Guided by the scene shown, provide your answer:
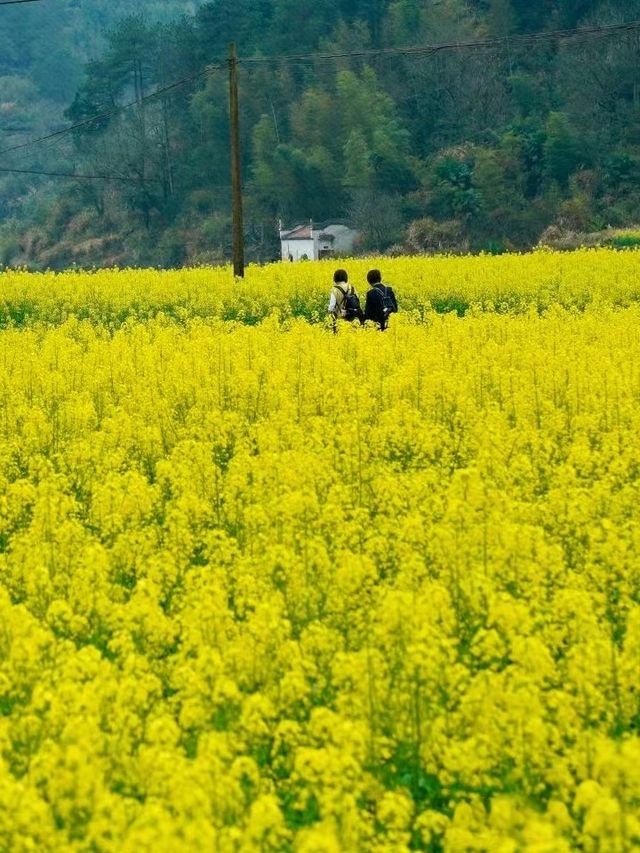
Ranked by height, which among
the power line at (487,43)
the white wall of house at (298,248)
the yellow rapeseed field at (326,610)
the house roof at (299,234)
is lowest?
the yellow rapeseed field at (326,610)

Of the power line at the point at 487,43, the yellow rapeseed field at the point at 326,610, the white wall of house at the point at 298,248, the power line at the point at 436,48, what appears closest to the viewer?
the yellow rapeseed field at the point at 326,610

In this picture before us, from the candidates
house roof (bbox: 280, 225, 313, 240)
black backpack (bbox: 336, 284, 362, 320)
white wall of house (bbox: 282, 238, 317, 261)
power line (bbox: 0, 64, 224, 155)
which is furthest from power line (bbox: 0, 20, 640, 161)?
black backpack (bbox: 336, 284, 362, 320)

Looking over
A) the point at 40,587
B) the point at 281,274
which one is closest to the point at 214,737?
the point at 40,587

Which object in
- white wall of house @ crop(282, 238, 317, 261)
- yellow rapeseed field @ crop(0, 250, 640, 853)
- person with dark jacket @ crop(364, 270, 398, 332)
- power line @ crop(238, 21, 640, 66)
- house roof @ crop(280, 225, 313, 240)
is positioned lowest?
yellow rapeseed field @ crop(0, 250, 640, 853)

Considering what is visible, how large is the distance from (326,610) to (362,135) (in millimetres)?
78628

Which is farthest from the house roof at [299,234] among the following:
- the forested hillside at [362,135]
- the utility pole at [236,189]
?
the utility pole at [236,189]

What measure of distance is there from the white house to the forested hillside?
1010 mm

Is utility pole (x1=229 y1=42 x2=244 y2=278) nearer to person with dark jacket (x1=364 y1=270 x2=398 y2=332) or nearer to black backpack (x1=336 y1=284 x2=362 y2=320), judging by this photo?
black backpack (x1=336 y1=284 x2=362 y2=320)

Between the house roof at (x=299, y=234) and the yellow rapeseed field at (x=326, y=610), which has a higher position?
the house roof at (x=299, y=234)

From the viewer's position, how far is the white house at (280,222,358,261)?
7712 cm

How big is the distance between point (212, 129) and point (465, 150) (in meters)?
24.1

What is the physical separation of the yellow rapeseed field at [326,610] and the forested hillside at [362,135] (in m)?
52.3

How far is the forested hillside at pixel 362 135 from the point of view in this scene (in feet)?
234

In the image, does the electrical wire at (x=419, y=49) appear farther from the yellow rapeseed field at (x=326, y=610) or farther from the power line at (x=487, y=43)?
the yellow rapeseed field at (x=326, y=610)
